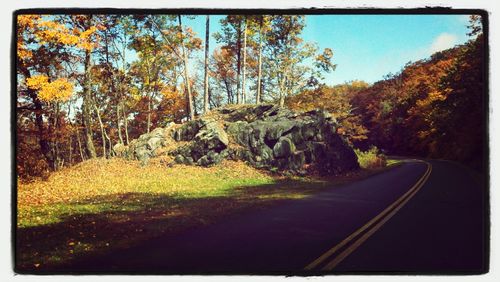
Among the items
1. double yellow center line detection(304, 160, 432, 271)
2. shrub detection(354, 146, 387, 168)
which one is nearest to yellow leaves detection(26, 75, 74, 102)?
double yellow center line detection(304, 160, 432, 271)

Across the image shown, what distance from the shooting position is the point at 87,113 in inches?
595

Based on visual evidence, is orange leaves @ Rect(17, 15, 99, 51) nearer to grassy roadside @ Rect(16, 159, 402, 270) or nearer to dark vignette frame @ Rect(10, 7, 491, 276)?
dark vignette frame @ Rect(10, 7, 491, 276)

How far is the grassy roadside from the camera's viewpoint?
6289mm

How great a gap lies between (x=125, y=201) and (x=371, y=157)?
9.17 meters

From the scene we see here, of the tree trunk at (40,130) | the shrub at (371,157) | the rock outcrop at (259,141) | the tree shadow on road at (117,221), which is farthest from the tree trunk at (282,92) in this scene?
the tree trunk at (40,130)

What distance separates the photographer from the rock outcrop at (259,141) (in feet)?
49.4

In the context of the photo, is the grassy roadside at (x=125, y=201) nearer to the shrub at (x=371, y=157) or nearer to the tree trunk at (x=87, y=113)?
the shrub at (x=371, y=157)

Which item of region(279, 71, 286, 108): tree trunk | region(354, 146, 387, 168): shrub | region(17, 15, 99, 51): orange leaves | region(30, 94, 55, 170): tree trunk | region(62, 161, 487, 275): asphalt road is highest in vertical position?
region(17, 15, 99, 51): orange leaves

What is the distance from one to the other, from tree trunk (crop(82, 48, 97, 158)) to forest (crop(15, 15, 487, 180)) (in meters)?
0.06

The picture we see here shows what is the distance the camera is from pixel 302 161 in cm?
1502

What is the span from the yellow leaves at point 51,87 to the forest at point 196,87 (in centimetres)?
4

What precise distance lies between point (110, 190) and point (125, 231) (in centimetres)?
388

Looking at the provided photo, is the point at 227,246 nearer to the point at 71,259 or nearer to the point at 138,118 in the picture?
the point at 71,259

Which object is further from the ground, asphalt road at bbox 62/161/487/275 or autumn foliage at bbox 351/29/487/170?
autumn foliage at bbox 351/29/487/170
